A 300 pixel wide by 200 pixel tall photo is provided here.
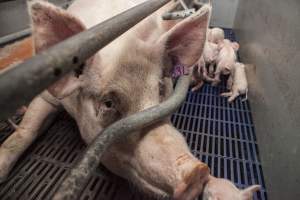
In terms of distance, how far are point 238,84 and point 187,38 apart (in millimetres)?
1494

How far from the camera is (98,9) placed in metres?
1.69

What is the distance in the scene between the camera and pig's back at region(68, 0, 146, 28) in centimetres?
160

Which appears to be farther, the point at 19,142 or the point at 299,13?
the point at 19,142

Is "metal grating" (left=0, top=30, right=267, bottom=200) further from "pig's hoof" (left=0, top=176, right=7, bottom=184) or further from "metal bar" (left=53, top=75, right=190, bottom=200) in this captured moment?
"metal bar" (left=53, top=75, right=190, bottom=200)

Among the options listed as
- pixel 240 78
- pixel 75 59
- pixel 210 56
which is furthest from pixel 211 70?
pixel 75 59

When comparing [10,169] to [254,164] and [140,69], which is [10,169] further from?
[254,164]

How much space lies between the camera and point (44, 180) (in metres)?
1.52

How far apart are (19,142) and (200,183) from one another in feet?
3.63

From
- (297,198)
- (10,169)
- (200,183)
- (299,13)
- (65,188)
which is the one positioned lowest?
(297,198)

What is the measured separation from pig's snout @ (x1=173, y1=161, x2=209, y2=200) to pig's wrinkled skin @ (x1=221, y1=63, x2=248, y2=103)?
5.42 feet

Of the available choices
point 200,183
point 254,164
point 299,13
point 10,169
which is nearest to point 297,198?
point 200,183

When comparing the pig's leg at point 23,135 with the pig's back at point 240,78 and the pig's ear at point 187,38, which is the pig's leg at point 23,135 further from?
the pig's back at point 240,78

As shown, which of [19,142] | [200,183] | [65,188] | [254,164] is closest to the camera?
[65,188]

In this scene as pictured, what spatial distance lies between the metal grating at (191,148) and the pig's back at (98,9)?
79cm
